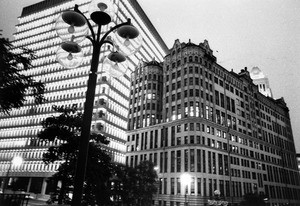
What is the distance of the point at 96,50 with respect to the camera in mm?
7648

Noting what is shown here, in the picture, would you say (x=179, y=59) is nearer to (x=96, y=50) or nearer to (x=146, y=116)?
(x=146, y=116)

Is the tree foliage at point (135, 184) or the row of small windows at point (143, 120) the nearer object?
the tree foliage at point (135, 184)

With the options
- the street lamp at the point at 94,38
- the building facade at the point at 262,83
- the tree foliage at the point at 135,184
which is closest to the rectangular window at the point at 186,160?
the tree foliage at the point at 135,184

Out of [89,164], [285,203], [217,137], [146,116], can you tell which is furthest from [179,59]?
[285,203]

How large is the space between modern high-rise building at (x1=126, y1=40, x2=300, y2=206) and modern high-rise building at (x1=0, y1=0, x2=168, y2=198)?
5156 mm

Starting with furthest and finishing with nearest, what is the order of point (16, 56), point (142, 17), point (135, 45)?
1. point (142, 17)
2. point (16, 56)
3. point (135, 45)

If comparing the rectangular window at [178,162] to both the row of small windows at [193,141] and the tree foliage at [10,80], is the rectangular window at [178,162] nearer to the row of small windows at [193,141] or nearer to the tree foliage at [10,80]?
the row of small windows at [193,141]

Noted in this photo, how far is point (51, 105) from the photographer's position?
75625mm

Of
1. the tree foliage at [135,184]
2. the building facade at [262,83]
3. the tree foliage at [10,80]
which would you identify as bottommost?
the tree foliage at [135,184]

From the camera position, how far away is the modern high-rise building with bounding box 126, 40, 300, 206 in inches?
2275

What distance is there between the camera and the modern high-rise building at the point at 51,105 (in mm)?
69250

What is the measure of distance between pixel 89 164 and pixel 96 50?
1869 centimetres

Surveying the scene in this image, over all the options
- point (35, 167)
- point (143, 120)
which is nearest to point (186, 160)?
point (143, 120)

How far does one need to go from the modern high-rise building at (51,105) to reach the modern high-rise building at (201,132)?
203 inches
